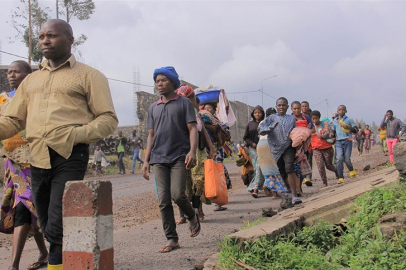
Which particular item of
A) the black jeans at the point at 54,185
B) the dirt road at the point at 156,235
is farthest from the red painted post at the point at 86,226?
the dirt road at the point at 156,235

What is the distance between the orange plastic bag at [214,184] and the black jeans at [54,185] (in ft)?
8.45

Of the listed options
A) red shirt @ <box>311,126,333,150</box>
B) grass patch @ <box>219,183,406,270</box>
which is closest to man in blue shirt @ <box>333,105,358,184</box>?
red shirt @ <box>311,126,333,150</box>

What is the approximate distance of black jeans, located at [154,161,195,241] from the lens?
4898 millimetres

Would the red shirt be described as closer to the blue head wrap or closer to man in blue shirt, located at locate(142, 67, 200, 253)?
man in blue shirt, located at locate(142, 67, 200, 253)

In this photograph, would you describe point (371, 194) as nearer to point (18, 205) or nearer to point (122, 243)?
point (122, 243)

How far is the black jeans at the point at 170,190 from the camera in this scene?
4.90 m

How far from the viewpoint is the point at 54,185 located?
3.18m

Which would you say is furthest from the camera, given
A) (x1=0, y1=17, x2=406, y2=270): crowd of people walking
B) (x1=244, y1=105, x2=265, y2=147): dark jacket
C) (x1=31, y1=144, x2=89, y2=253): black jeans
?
(x1=244, y1=105, x2=265, y2=147): dark jacket

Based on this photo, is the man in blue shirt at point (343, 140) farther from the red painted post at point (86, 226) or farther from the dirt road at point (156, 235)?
the red painted post at point (86, 226)

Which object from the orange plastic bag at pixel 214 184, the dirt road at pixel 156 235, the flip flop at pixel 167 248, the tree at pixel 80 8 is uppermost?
the tree at pixel 80 8

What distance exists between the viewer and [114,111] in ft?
11.2

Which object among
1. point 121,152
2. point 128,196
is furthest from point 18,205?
point 121,152

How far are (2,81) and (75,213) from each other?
25.4 meters

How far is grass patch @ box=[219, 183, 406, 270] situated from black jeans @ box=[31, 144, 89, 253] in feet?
4.53
